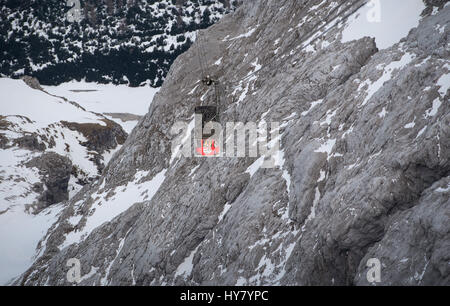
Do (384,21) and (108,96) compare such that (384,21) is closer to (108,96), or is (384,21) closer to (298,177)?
(298,177)

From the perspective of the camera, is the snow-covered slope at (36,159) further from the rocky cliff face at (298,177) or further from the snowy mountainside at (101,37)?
the snowy mountainside at (101,37)

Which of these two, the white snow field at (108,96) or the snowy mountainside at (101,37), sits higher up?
the snowy mountainside at (101,37)

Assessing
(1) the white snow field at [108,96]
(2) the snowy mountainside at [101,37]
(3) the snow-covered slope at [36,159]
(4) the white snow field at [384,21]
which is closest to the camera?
(4) the white snow field at [384,21]

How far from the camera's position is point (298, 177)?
893 inches

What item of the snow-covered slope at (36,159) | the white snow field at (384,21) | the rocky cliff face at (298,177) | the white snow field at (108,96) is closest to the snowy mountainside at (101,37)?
the white snow field at (108,96)

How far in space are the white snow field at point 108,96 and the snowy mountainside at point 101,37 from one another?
310cm

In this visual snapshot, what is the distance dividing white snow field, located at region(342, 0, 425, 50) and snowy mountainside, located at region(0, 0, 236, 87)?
→ 375 feet

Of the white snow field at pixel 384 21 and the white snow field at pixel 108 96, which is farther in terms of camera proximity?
the white snow field at pixel 108 96

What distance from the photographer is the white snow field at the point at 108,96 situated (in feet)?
421

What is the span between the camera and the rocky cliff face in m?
16.9

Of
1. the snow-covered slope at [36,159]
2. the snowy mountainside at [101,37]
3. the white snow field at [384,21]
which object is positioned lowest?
the snow-covered slope at [36,159]

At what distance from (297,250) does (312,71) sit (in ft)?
42.9


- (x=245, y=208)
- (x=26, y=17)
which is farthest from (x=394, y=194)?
(x=26, y=17)

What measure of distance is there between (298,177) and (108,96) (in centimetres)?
12594
